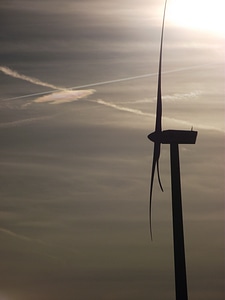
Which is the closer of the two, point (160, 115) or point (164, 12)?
point (164, 12)

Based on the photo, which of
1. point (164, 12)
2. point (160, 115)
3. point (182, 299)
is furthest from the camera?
point (160, 115)

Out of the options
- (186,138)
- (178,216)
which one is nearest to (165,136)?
(186,138)

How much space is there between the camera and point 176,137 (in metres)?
76.7

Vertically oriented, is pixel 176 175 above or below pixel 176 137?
below

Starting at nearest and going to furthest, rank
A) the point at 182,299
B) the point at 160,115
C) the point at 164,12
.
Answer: the point at 164,12
the point at 182,299
the point at 160,115

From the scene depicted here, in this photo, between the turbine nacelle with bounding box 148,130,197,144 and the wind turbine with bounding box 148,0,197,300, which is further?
the turbine nacelle with bounding box 148,130,197,144

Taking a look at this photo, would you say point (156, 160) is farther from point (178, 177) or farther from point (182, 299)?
point (182, 299)

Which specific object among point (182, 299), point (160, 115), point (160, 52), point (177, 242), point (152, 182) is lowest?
point (182, 299)

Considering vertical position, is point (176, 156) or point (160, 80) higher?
point (160, 80)

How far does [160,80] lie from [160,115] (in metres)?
3.40

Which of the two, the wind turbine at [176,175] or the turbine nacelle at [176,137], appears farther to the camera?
the turbine nacelle at [176,137]

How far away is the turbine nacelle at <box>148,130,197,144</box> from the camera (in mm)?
76562

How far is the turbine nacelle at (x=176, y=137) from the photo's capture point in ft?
251

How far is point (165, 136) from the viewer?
76625 mm
